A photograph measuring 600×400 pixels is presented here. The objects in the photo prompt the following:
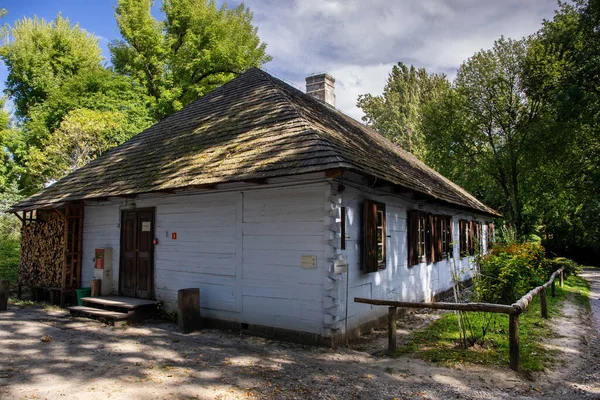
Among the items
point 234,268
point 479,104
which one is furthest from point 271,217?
point 479,104

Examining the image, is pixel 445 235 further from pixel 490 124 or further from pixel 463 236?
pixel 490 124

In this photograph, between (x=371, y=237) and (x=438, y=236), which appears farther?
(x=438, y=236)

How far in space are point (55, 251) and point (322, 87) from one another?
9.99 meters

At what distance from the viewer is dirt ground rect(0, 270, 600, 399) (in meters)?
4.44

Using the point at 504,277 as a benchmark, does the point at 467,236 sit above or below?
above

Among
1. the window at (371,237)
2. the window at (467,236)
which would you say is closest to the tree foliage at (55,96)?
the window at (467,236)

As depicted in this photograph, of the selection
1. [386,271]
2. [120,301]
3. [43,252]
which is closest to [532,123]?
[386,271]

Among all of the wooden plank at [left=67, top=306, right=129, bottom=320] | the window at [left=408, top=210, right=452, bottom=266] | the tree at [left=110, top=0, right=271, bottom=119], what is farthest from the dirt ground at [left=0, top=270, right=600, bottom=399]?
the tree at [left=110, top=0, right=271, bottom=119]

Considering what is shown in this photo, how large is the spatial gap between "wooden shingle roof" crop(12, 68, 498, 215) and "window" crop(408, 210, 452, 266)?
1.01m

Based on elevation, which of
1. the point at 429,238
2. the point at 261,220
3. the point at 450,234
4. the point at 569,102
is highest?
the point at 569,102

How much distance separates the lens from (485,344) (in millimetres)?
6551

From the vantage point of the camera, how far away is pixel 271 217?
7180 mm

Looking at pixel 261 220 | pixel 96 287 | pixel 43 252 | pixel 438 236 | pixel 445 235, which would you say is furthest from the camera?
pixel 445 235

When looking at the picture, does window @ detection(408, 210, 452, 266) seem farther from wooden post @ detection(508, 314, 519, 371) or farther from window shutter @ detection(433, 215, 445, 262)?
wooden post @ detection(508, 314, 519, 371)
